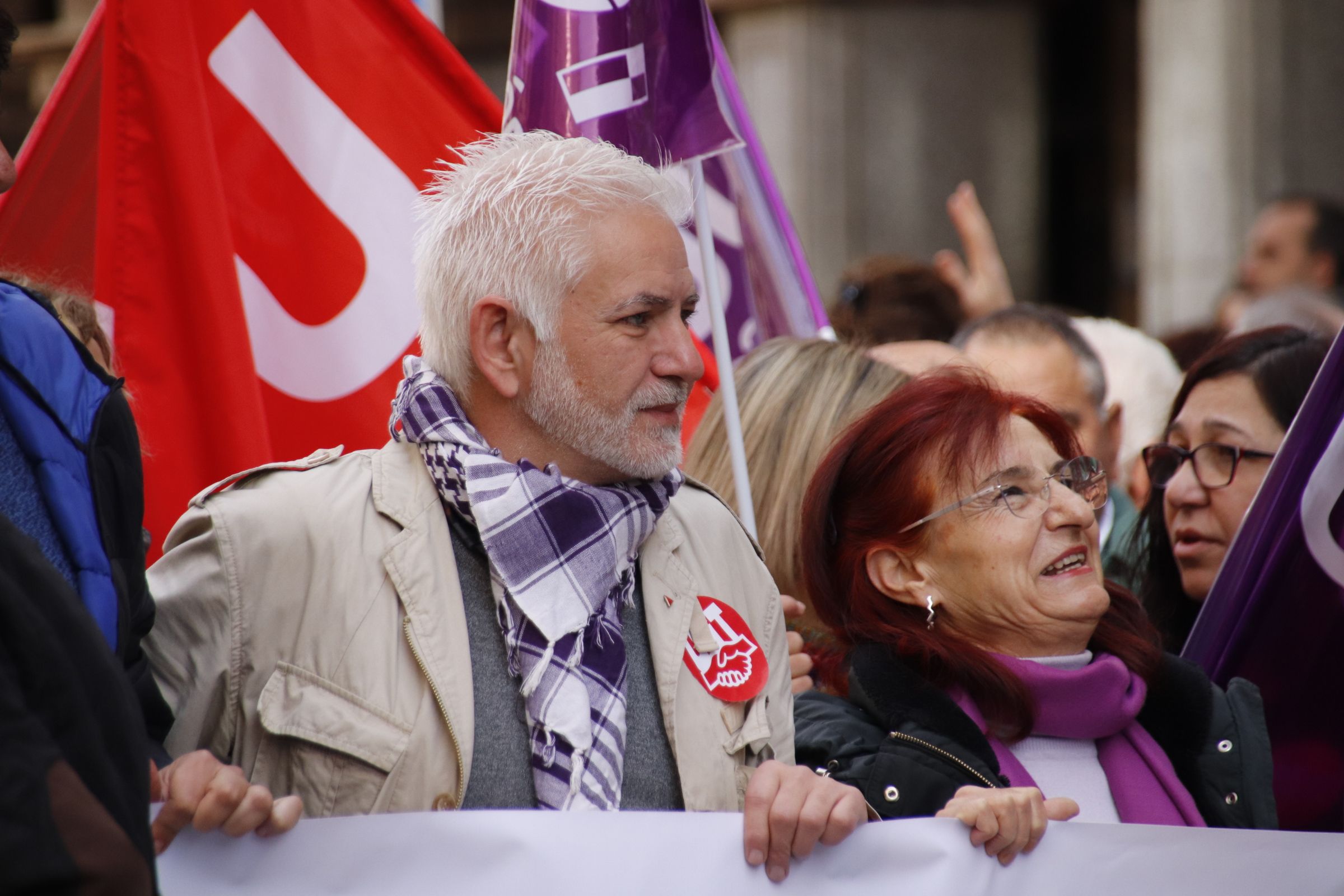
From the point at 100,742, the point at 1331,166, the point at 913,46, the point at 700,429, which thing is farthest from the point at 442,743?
the point at 913,46

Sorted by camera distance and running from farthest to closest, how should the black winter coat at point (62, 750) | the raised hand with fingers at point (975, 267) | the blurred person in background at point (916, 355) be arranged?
the raised hand with fingers at point (975, 267)
the blurred person in background at point (916, 355)
the black winter coat at point (62, 750)

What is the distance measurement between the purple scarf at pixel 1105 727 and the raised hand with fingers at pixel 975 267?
330cm

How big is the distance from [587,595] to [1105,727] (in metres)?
0.98

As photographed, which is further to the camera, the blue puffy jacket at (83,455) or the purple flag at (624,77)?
the purple flag at (624,77)

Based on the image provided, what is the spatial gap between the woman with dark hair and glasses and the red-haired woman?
72 centimetres

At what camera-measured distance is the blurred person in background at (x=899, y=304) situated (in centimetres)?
522

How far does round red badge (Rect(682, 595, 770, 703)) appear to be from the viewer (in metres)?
2.35

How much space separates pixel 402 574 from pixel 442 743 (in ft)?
0.83

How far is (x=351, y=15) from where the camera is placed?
3.55m

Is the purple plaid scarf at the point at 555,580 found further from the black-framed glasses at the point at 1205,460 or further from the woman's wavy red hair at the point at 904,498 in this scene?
the black-framed glasses at the point at 1205,460

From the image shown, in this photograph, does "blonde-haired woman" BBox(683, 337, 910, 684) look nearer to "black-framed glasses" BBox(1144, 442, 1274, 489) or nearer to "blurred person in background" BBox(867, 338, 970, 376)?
"blurred person in background" BBox(867, 338, 970, 376)

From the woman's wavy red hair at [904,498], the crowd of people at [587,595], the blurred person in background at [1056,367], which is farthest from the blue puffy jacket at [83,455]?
the blurred person in background at [1056,367]

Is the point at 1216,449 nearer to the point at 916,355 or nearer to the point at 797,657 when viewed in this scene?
the point at 916,355

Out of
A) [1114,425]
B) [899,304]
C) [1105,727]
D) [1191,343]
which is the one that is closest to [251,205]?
[1105,727]
